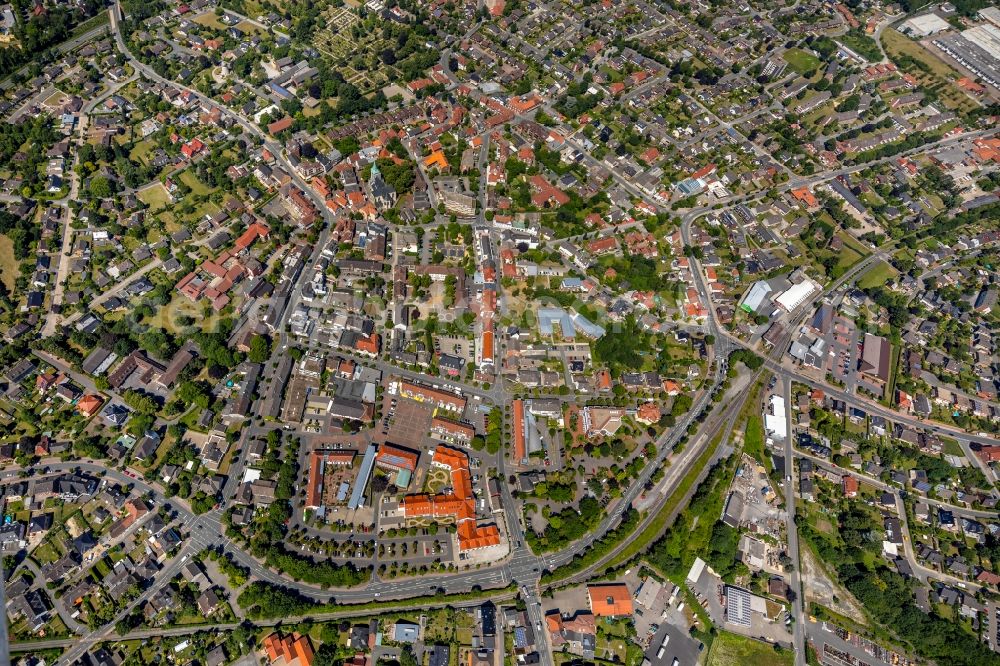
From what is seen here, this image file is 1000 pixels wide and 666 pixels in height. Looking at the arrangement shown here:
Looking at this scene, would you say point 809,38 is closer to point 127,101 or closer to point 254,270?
point 254,270

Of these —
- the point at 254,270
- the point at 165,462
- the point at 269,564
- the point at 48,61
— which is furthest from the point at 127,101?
the point at 269,564

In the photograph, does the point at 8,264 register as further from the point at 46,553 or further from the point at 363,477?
the point at 363,477

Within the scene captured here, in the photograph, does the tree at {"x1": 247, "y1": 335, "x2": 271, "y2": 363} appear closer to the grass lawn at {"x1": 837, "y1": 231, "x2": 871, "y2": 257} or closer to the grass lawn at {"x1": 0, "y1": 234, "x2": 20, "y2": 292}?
the grass lawn at {"x1": 0, "y1": 234, "x2": 20, "y2": 292}

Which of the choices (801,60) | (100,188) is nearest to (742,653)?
(100,188)

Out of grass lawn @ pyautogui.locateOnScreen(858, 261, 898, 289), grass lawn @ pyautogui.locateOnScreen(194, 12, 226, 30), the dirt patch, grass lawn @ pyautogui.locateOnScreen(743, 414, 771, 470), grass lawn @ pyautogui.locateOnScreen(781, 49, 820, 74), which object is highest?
grass lawn @ pyautogui.locateOnScreen(194, 12, 226, 30)

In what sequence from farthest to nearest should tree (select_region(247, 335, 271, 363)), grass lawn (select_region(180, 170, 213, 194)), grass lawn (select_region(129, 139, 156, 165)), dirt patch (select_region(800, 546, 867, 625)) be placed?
grass lawn (select_region(129, 139, 156, 165))
grass lawn (select_region(180, 170, 213, 194))
tree (select_region(247, 335, 271, 363))
dirt patch (select_region(800, 546, 867, 625))

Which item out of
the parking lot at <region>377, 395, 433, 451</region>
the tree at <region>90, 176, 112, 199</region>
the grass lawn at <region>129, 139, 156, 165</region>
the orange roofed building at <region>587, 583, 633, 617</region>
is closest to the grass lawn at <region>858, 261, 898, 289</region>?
the orange roofed building at <region>587, 583, 633, 617</region>

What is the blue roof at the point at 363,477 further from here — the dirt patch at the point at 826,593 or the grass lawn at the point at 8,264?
the grass lawn at the point at 8,264
